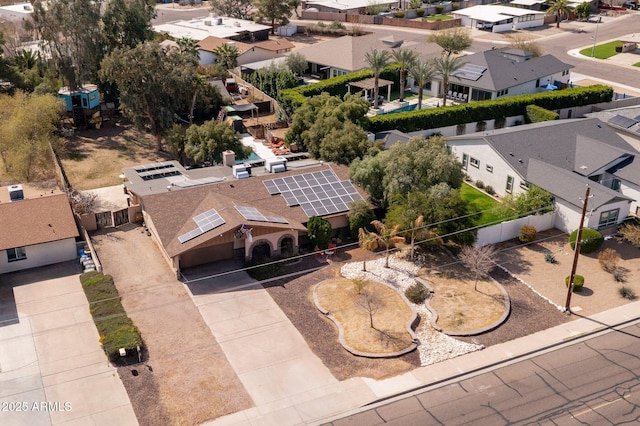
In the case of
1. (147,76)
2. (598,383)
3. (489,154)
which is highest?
(147,76)

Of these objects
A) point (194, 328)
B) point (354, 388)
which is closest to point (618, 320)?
point (354, 388)

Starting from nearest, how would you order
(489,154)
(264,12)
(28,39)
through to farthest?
(489,154), (28,39), (264,12)

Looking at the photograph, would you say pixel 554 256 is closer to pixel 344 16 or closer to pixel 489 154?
pixel 489 154

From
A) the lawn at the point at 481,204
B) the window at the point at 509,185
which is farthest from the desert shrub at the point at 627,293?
the window at the point at 509,185

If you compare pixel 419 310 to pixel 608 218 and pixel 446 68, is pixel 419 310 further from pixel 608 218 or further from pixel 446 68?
pixel 446 68

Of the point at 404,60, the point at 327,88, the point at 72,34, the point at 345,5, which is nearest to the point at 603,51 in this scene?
the point at 404,60

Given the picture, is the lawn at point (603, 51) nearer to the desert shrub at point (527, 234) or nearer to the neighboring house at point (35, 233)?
the desert shrub at point (527, 234)

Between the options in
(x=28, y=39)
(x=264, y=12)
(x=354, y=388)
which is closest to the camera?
(x=354, y=388)
